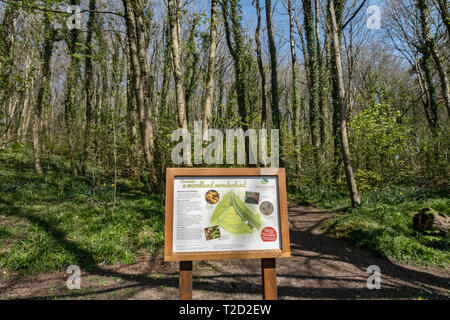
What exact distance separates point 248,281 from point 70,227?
3.72m

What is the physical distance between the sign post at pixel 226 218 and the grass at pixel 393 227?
366 centimetres

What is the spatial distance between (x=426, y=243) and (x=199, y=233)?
5.41 m

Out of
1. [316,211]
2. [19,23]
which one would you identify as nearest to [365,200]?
[316,211]

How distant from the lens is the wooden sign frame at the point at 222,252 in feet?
7.68

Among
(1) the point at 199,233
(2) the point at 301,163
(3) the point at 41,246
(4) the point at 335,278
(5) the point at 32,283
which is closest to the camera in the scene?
(1) the point at 199,233

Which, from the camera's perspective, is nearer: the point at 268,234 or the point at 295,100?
the point at 268,234

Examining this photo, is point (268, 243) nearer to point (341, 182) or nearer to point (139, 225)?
point (139, 225)

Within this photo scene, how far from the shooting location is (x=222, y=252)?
2.40 metres

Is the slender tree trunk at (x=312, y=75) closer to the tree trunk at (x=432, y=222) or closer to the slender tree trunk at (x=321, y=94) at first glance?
the slender tree trunk at (x=321, y=94)

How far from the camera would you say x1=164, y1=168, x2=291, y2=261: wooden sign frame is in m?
2.34

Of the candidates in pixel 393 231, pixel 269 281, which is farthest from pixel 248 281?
pixel 393 231

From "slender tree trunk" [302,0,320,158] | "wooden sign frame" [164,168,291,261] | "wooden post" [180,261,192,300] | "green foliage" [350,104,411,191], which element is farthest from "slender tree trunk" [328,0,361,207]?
"wooden post" [180,261,192,300]

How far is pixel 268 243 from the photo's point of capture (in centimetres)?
248

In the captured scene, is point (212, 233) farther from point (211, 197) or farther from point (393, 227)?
point (393, 227)
